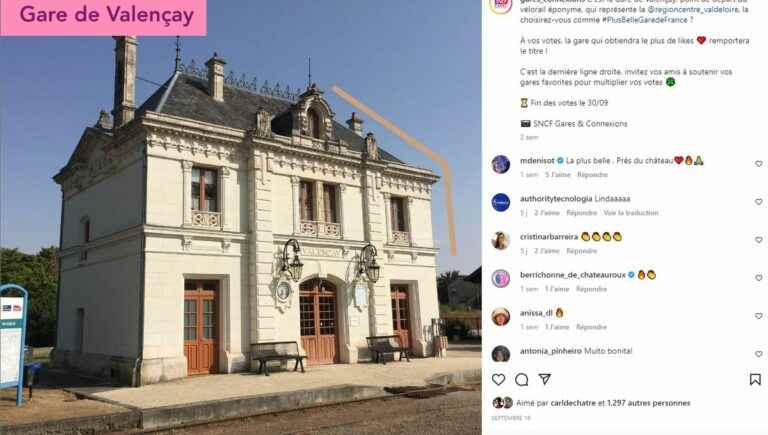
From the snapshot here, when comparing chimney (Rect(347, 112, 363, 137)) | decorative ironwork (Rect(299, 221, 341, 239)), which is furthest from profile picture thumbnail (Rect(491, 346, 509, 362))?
chimney (Rect(347, 112, 363, 137))

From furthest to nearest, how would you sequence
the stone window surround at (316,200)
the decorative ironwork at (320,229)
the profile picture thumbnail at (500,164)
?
the decorative ironwork at (320,229)
the stone window surround at (316,200)
the profile picture thumbnail at (500,164)

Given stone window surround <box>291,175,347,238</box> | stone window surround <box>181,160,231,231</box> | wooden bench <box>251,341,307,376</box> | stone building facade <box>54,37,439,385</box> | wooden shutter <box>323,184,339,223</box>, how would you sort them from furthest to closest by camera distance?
wooden shutter <box>323,184,339,223</box>, stone window surround <box>291,175,347,238</box>, stone window surround <box>181,160,231,231</box>, wooden bench <box>251,341,307,376</box>, stone building facade <box>54,37,439,385</box>

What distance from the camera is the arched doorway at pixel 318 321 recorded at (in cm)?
1759

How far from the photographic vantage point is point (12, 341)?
11.0 m

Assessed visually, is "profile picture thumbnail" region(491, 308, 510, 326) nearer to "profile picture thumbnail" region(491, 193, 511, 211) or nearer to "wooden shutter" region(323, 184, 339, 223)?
"profile picture thumbnail" region(491, 193, 511, 211)

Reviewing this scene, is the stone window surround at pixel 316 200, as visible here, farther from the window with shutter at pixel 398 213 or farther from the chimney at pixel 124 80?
the chimney at pixel 124 80

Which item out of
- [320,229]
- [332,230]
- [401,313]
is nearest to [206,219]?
[320,229]

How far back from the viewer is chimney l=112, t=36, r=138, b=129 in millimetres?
16547

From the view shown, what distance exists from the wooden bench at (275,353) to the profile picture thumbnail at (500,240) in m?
12.7

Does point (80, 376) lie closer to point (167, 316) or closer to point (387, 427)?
point (167, 316)

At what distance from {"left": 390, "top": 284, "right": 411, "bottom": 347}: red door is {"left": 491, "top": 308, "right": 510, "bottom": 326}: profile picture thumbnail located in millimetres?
17212

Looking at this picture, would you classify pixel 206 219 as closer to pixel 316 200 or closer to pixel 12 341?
pixel 316 200

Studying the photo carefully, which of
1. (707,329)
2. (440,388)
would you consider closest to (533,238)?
(707,329)

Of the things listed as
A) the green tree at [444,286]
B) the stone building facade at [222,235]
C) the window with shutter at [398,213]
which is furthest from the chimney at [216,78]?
the green tree at [444,286]
